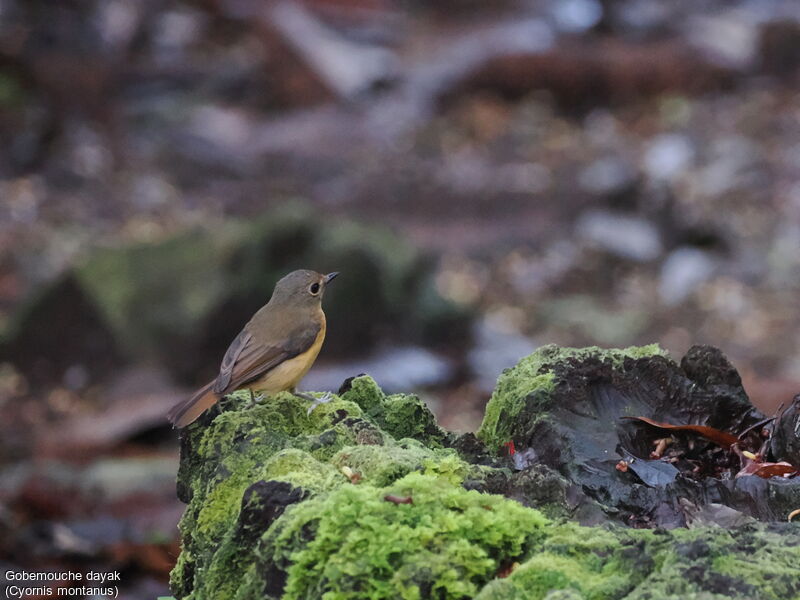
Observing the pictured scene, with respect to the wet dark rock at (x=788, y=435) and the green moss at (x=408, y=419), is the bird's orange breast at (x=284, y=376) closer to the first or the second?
the green moss at (x=408, y=419)

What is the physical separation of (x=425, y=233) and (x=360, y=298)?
3.61m

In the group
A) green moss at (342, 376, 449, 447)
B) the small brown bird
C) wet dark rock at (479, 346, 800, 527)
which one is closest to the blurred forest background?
the small brown bird

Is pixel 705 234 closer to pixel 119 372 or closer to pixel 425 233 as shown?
pixel 425 233

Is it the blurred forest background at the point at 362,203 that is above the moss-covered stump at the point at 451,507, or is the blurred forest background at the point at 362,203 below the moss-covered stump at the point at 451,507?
above

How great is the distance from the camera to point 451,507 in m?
2.58

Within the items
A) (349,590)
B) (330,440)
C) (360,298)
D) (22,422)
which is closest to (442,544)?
(349,590)

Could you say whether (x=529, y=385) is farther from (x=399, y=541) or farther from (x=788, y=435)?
(x=399, y=541)

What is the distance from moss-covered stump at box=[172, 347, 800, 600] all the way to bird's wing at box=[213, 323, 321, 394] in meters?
Result: 0.20

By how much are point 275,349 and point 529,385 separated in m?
1.10

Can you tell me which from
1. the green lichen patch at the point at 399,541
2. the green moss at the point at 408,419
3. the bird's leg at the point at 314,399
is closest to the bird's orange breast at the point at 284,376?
the bird's leg at the point at 314,399

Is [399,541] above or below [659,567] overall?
above

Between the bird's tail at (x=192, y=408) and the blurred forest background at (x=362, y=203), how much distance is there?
100 inches

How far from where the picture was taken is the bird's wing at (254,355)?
3.88m

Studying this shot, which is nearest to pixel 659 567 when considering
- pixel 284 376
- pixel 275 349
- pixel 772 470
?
pixel 772 470
